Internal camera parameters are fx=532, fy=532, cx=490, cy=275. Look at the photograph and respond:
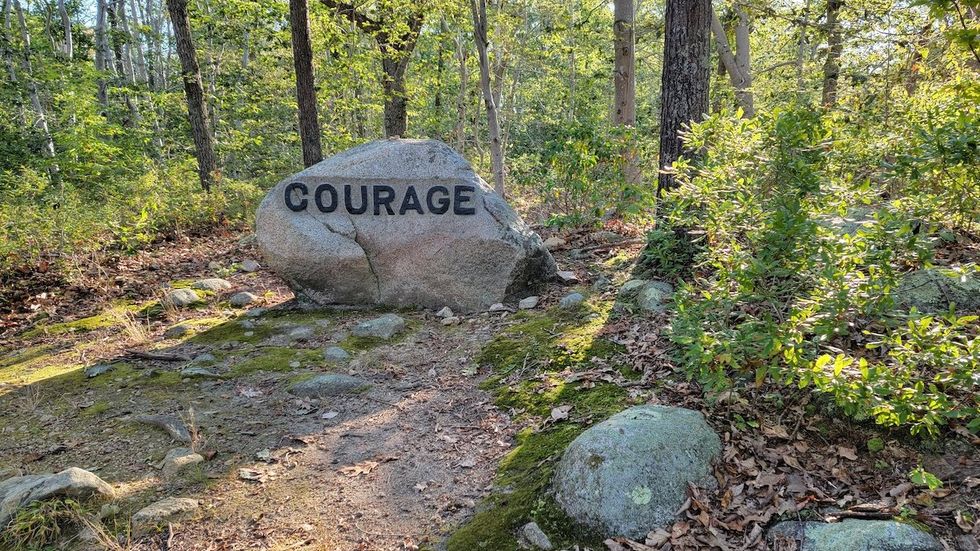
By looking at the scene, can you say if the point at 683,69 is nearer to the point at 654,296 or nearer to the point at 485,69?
the point at 654,296

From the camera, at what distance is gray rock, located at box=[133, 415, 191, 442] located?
4.06 metres

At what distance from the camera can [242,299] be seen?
744cm

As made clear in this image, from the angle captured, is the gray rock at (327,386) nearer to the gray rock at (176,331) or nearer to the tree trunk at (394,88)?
the gray rock at (176,331)

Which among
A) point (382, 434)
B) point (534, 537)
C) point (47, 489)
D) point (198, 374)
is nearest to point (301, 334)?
point (198, 374)

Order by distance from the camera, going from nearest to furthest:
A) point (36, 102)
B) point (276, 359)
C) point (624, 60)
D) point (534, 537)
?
point (534, 537), point (276, 359), point (624, 60), point (36, 102)

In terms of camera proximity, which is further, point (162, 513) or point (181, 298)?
point (181, 298)

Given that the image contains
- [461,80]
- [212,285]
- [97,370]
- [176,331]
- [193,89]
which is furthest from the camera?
[461,80]

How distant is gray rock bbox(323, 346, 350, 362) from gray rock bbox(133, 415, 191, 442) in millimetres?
1560

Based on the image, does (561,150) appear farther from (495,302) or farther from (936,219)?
(936,219)

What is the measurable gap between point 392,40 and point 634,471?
39.1 ft

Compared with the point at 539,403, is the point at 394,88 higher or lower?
higher

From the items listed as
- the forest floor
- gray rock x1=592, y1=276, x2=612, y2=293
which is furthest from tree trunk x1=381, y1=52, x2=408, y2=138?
gray rock x1=592, y1=276, x2=612, y2=293

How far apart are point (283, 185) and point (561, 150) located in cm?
431

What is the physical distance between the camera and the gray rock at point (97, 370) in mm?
5262
